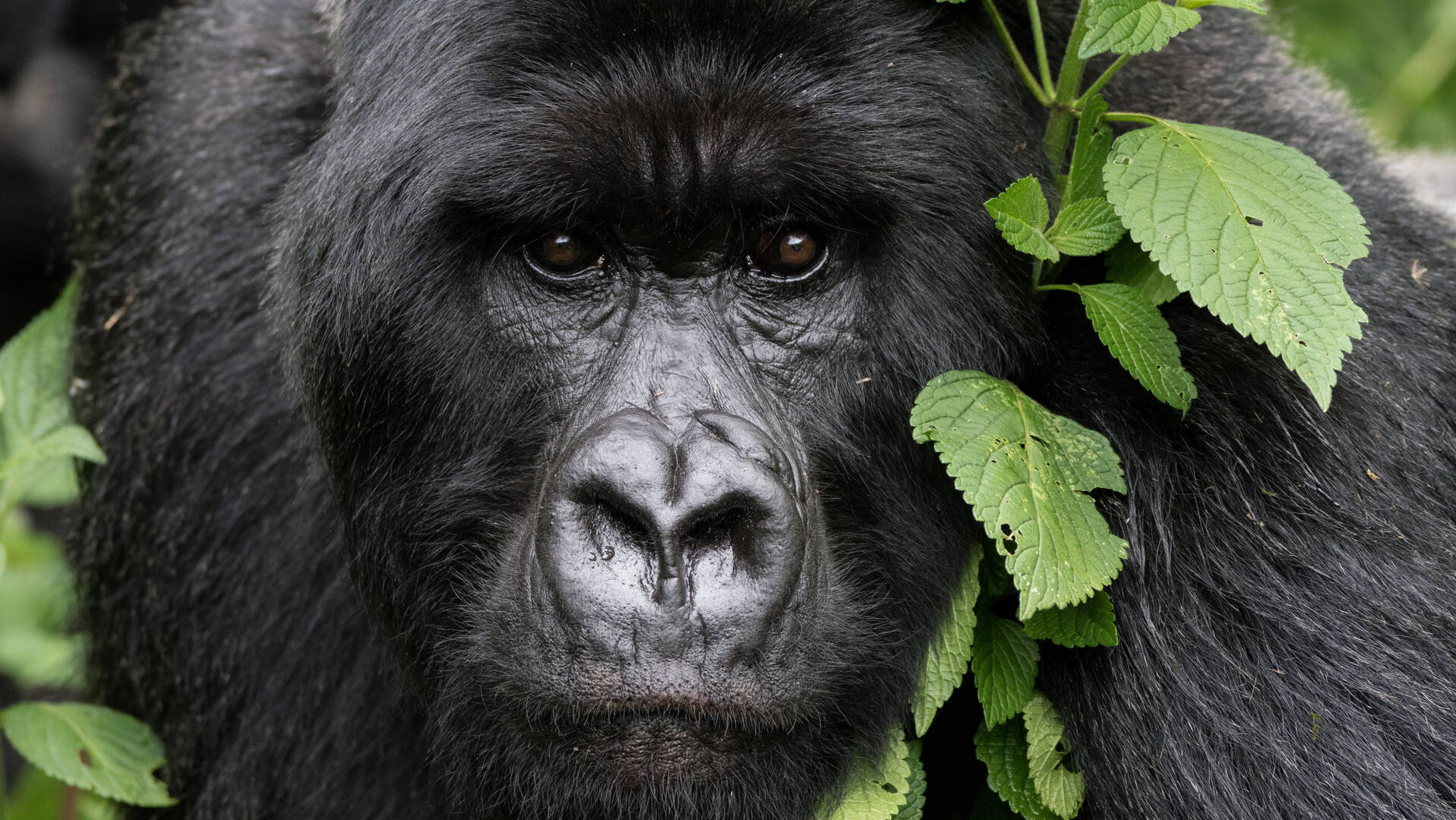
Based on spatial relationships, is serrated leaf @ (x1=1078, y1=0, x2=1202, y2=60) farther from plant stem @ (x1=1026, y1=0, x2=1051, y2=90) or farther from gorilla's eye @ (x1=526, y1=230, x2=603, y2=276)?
gorilla's eye @ (x1=526, y1=230, x2=603, y2=276)

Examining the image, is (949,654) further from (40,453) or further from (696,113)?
(40,453)

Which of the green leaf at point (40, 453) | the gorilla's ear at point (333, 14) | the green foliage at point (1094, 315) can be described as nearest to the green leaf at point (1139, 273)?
the green foliage at point (1094, 315)

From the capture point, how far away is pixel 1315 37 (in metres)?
8.09

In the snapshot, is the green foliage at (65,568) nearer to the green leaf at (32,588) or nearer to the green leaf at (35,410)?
the green leaf at (35,410)

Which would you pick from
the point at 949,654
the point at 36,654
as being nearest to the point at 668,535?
the point at 949,654

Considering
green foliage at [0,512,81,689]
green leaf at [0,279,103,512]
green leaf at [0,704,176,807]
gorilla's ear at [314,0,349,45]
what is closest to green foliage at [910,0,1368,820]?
gorilla's ear at [314,0,349,45]

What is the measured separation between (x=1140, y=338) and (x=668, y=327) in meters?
0.88

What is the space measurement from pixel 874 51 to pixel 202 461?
2116 millimetres

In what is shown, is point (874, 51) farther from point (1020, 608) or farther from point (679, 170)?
point (1020, 608)

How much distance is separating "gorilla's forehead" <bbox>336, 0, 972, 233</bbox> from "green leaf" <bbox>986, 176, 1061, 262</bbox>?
0.18m

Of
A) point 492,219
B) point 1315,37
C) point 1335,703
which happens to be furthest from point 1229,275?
point 1315,37

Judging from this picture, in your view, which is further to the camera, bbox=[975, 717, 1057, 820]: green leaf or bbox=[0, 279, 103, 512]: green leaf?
bbox=[0, 279, 103, 512]: green leaf

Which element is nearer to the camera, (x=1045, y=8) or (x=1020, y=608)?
(x=1020, y=608)

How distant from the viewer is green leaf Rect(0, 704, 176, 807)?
12.4 feet
